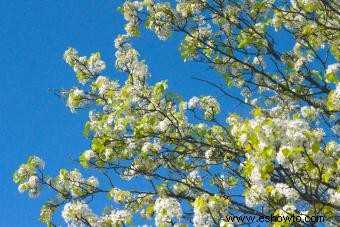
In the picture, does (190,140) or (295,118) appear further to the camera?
(190,140)

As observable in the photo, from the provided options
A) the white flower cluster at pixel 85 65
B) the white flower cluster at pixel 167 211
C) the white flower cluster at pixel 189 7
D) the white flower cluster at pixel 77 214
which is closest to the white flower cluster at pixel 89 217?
the white flower cluster at pixel 77 214

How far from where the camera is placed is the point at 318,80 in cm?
1229

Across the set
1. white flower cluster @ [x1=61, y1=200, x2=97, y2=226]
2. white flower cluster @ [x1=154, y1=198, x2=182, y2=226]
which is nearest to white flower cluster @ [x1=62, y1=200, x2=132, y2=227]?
white flower cluster @ [x1=61, y1=200, x2=97, y2=226]

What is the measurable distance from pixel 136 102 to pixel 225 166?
2310 millimetres

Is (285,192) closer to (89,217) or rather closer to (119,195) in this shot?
(89,217)

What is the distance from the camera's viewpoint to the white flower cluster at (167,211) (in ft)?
27.3

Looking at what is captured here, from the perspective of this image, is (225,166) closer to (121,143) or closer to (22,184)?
(121,143)

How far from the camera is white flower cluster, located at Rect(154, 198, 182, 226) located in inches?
328

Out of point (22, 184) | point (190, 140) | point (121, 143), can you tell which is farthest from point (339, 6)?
point (22, 184)

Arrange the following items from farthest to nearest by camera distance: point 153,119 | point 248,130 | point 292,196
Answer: point 153,119 < point 292,196 < point 248,130

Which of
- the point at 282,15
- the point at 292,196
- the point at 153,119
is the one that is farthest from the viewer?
the point at 282,15

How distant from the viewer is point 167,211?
8359 millimetres

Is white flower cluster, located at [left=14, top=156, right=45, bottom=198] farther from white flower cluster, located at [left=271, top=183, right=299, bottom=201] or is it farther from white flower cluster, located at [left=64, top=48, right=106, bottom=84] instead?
white flower cluster, located at [left=271, top=183, right=299, bottom=201]

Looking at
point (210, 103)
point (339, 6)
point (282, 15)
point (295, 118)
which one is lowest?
point (295, 118)
